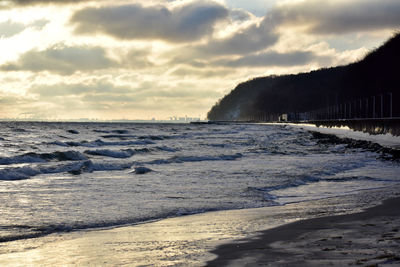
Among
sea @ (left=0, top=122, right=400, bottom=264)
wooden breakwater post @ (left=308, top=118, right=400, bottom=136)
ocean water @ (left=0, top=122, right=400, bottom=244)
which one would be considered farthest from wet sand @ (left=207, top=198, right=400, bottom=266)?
wooden breakwater post @ (left=308, top=118, right=400, bottom=136)

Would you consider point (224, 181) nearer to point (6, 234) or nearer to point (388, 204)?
point (388, 204)

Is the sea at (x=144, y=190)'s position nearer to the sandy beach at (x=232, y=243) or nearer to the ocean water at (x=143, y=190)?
the ocean water at (x=143, y=190)

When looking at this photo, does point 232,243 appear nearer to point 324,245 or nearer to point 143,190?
point 324,245

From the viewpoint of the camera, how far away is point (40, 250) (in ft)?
19.3

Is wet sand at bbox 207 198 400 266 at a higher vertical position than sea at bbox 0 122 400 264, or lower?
higher

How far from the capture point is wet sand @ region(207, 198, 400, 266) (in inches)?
183

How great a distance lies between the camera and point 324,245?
5.39m

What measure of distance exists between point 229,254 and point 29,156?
20.6m

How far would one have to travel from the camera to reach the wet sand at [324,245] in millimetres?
4648

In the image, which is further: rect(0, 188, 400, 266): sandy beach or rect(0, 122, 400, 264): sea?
rect(0, 122, 400, 264): sea

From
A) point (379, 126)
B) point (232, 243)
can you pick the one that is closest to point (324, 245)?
point (232, 243)

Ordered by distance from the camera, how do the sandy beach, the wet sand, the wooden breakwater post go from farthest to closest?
1. the wooden breakwater post
2. the sandy beach
3. the wet sand

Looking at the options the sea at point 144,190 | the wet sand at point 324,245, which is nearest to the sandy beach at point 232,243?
the wet sand at point 324,245

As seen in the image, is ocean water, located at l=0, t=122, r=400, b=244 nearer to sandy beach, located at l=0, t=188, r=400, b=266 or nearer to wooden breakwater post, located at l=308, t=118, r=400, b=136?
sandy beach, located at l=0, t=188, r=400, b=266
